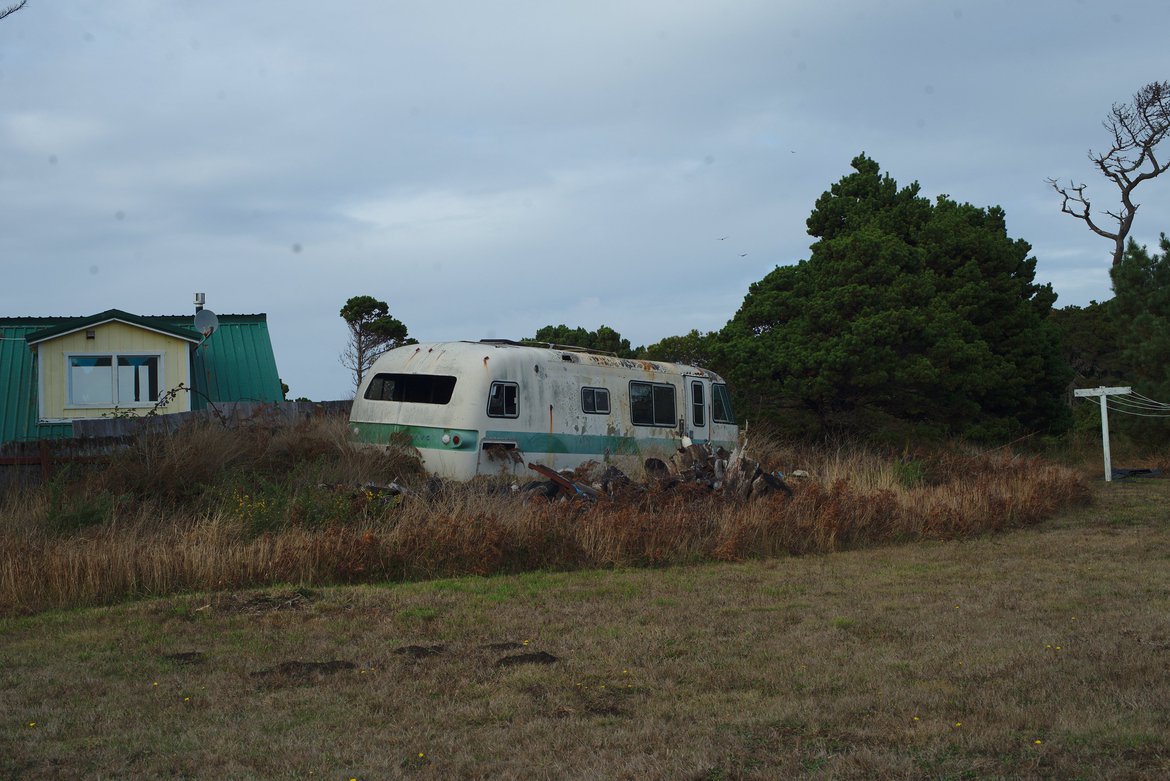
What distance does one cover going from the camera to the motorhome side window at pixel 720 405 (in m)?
21.8

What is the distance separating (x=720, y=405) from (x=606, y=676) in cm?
1538

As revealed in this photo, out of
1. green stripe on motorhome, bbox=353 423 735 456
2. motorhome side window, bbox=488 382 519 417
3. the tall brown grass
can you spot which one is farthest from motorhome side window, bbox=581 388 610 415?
the tall brown grass

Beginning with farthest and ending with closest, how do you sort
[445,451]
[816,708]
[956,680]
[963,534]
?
[445,451] < [963,534] < [956,680] < [816,708]

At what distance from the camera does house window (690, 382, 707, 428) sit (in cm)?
2112

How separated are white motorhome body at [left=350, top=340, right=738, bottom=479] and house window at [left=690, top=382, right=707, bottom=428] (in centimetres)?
97

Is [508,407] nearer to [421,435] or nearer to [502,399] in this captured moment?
[502,399]

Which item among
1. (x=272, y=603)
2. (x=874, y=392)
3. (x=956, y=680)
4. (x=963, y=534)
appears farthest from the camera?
(x=874, y=392)

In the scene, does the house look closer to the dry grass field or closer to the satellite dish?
the satellite dish

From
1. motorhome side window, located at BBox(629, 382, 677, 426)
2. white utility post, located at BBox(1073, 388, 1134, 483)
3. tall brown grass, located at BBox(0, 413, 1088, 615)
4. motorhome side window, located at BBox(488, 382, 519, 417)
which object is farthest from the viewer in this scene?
white utility post, located at BBox(1073, 388, 1134, 483)

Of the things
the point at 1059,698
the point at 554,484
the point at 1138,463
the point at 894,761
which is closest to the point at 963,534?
the point at 554,484

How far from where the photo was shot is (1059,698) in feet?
20.1

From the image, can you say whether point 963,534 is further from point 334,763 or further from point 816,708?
point 334,763

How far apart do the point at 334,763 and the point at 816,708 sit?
271 centimetres

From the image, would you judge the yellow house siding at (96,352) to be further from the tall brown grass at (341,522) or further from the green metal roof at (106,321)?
the tall brown grass at (341,522)
